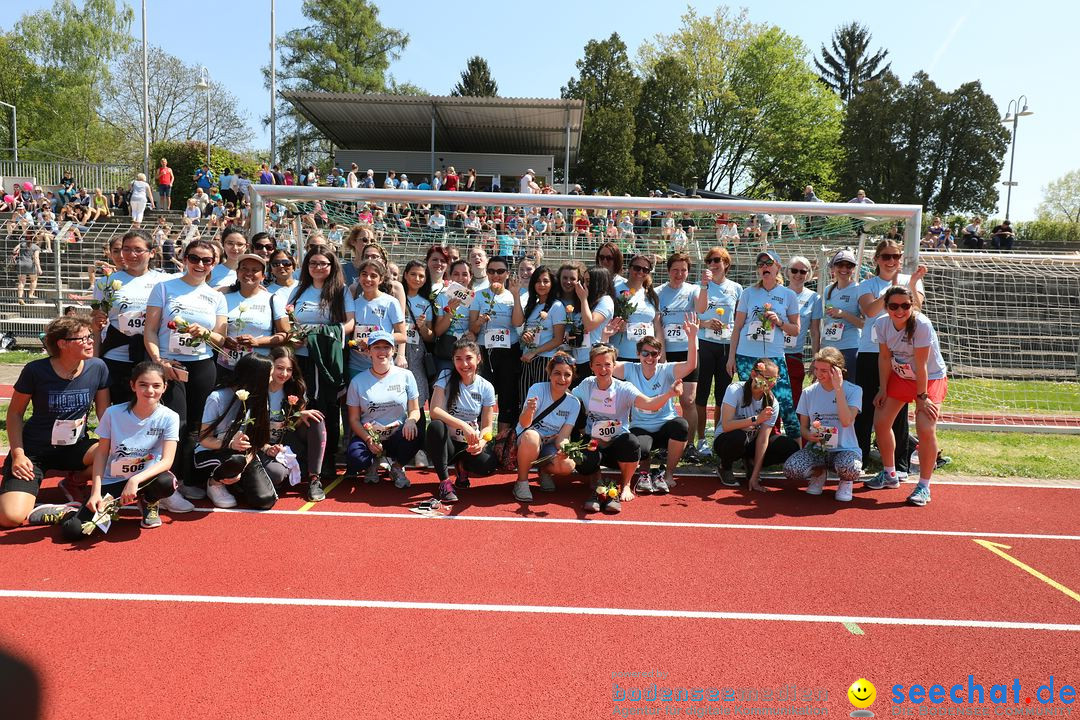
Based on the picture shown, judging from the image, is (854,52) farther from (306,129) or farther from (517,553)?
(517,553)

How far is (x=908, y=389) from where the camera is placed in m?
6.20

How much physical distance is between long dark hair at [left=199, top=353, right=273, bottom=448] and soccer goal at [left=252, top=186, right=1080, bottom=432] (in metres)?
2.78

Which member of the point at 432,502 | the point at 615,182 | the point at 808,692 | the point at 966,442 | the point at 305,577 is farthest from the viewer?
the point at 615,182

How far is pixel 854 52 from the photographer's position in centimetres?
6247

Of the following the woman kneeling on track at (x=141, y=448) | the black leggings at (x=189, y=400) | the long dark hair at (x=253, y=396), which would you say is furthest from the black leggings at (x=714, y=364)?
the woman kneeling on track at (x=141, y=448)

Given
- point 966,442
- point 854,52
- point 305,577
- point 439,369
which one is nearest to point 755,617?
point 305,577

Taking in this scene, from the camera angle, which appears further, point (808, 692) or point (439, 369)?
point (439, 369)

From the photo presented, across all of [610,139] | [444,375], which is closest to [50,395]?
[444,375]

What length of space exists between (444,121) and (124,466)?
82.1 ft

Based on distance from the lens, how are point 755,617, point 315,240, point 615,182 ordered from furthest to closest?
point 615,182
point 315,240
point 755,617

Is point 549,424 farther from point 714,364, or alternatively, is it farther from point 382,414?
point 714,364

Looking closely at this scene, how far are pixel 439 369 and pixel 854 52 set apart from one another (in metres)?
67.3

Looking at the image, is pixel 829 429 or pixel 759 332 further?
pixel 759 332

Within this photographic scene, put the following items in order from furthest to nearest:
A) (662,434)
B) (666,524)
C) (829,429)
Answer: (662,434), (829,429), (666,524)
